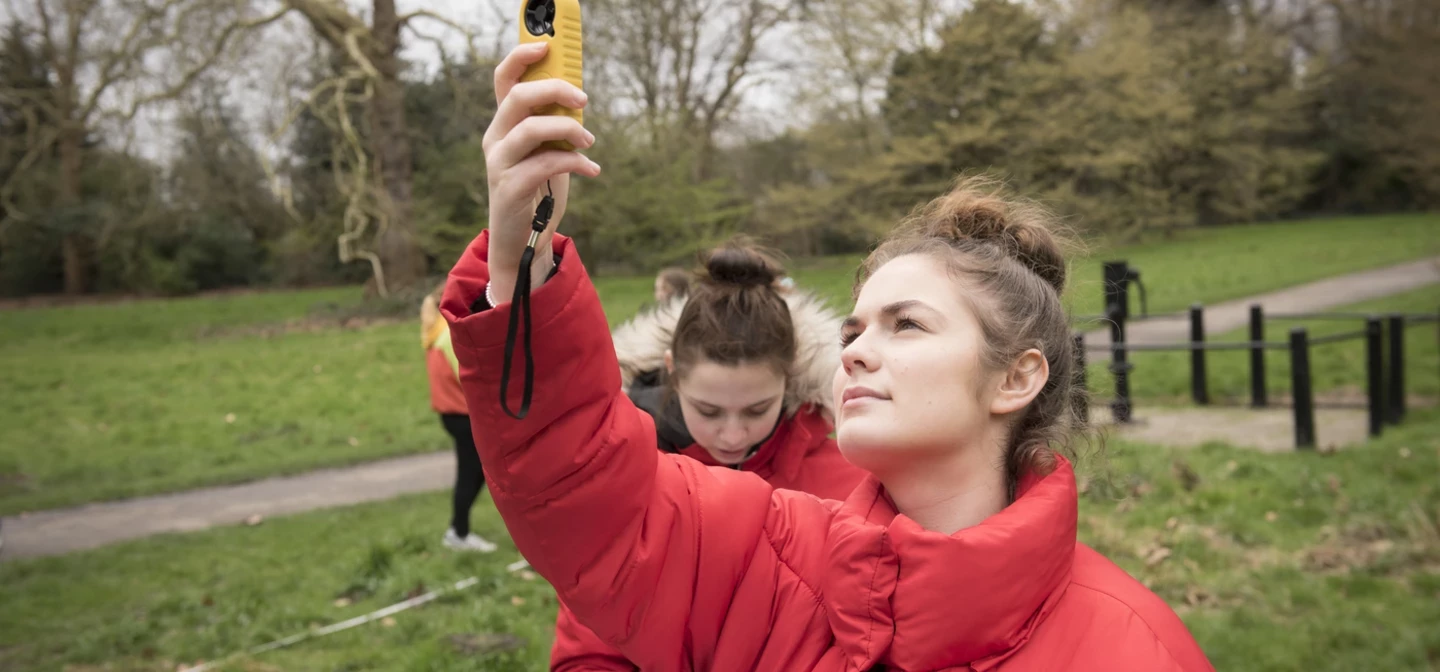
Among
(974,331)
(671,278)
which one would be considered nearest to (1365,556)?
(671,278)

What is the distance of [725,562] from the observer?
1772 mm

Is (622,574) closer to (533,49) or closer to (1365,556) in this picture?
(533,49)

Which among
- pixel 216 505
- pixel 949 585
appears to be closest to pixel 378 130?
pixel 216 505

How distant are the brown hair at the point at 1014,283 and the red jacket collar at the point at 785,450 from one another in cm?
96

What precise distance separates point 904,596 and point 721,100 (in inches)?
1104

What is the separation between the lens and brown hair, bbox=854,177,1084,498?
1.78 meters

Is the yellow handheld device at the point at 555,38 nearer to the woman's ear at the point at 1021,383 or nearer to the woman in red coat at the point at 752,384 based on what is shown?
the woman's ear at the point at 1021,383

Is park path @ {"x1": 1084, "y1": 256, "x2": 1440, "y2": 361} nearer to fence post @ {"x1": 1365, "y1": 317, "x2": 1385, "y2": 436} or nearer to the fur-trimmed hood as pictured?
fence post @ {"x1": 1365, "y1": 317, "x2": 1385, "y2": 436}

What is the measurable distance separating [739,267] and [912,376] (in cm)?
151

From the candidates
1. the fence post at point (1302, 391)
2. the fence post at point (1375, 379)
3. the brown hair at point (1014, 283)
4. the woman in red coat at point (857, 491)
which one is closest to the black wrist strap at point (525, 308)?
the woman in red coat at point (857, 491)

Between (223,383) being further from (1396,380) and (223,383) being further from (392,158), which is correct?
(1396,380)

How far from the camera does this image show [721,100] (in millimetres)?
28766

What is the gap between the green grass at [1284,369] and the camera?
11570 millimetres

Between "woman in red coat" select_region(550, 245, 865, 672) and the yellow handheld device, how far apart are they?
156 centimetres
